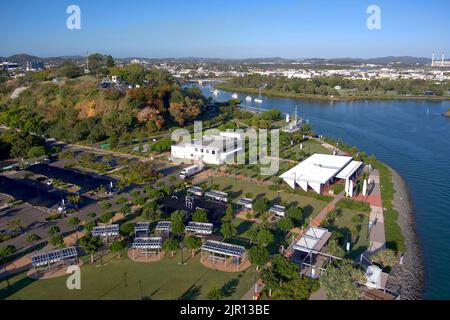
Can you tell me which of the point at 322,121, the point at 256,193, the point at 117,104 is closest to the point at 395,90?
the point at 322,121

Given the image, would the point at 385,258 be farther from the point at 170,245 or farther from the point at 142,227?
the point at 142,227


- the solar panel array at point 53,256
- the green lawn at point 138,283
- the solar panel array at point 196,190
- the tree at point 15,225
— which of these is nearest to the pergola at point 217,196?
the solar panel array at point 196,190

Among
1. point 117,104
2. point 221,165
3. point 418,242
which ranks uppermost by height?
point 117,104

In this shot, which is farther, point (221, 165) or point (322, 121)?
point (322, 121)

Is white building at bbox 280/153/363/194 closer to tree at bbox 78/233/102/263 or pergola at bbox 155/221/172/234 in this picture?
pergola at bbox 155/221/172/234

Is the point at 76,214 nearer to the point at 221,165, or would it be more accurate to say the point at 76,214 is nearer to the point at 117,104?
the point at 221,165

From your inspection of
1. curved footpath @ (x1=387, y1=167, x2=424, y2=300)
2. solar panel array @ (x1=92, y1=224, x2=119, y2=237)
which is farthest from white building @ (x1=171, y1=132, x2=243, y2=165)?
solar panel array @ (x1=92, y1=224, x2=119, y2=237)
